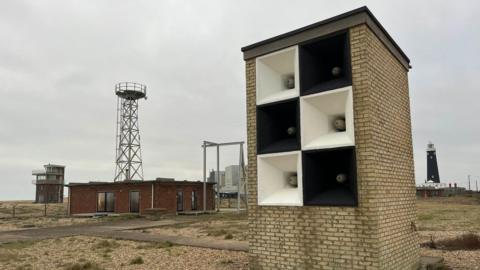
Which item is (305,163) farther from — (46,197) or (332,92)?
(46,197)

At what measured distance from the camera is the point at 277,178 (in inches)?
324

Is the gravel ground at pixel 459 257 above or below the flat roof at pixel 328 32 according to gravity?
below

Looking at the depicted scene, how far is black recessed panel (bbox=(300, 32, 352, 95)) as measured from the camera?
23.8 feet

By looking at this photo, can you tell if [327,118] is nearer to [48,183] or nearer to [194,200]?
[194,200]

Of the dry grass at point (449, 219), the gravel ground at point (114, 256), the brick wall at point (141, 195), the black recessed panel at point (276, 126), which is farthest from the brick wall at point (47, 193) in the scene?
the black recessed panel at point (276, 126)

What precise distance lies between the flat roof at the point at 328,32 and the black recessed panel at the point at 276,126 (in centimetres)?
124

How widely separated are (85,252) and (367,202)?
9928 millimetres

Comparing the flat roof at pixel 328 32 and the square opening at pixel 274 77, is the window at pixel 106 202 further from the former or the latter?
the square opening at pixel 274 77

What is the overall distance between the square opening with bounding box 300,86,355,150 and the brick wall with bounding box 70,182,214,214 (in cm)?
2590

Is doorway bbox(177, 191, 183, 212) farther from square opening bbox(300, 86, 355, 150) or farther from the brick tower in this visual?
square opening bbox(300, 86, 355, 150)

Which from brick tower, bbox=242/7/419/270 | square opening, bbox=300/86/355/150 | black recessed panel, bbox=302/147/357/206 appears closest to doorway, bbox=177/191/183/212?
brick tower, bbox=242/7/419/270

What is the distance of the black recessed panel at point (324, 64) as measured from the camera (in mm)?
7254

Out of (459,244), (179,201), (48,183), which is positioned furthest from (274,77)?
A: (48,183)

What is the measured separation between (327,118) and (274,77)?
5.38ft
